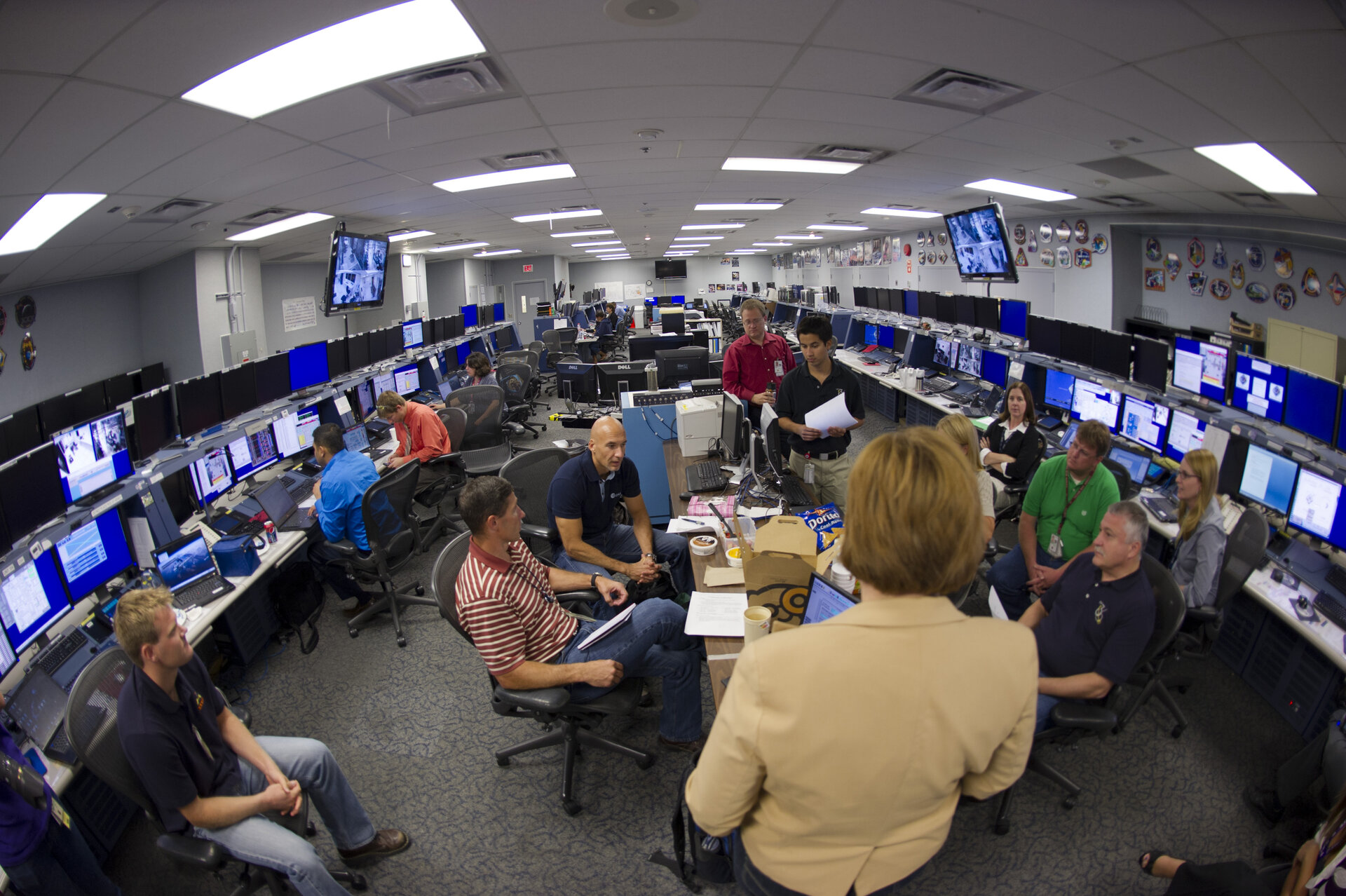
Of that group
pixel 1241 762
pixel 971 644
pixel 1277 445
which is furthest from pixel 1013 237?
pixel 971 644

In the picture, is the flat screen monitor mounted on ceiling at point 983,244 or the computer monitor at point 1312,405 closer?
the computer monitor at point 1312,405

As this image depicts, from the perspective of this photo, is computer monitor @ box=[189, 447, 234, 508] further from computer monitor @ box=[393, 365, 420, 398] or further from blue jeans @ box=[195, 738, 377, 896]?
computer monitor @ box=[393, 365, 420, 398]

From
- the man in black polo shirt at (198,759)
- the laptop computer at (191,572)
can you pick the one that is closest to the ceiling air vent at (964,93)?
the man in black polo shirt at (198,759)

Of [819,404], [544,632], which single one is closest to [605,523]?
[544,632]

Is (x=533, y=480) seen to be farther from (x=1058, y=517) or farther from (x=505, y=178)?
(x=1058, y=517)

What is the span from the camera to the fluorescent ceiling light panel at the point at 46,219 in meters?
3.39

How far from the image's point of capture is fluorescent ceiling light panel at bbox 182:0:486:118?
2018mm

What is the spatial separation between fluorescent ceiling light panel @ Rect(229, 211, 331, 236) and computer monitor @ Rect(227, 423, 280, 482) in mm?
2199

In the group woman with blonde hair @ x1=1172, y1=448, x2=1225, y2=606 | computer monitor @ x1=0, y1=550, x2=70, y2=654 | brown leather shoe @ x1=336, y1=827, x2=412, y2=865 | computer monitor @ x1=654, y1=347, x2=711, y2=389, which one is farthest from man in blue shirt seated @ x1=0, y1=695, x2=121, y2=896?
computer monitor @ x1=654, y1=347, x2=711, y2=389

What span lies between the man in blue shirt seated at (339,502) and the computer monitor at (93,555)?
2.96ft

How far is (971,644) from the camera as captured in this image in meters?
0.90

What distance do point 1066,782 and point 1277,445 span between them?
2187mm

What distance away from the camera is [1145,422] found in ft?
13.9

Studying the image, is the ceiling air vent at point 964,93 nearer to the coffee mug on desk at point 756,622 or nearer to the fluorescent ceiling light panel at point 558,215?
the coffee mug on desk at point 756,622
